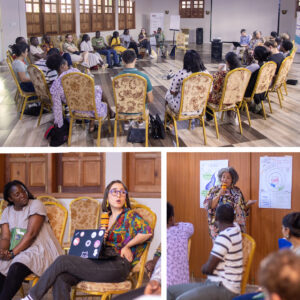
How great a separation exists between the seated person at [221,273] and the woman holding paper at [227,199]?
0.12 m

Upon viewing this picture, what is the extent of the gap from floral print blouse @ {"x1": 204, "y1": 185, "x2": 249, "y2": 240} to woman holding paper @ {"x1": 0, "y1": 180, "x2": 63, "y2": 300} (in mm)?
1089

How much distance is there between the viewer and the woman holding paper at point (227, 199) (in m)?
2.65

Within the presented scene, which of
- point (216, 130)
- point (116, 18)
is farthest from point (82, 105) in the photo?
point (116, 18)

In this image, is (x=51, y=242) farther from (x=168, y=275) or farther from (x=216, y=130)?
(x=216, y=130)

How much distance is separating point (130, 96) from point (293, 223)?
2324 millimetres

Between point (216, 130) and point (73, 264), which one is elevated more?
point (216, 130)

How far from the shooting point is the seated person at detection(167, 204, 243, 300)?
2490mm

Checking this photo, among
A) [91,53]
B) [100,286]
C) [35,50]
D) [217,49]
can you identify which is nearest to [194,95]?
[100,286]

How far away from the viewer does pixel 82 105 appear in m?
4.42

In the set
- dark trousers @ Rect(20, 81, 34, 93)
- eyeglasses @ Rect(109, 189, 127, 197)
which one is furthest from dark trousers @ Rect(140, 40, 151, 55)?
eyeglasses @ Rect(109, 189, 127, 197)

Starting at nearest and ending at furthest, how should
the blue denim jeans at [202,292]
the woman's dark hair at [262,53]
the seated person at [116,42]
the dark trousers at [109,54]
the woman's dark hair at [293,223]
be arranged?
1. the woman's dark hair at [293,223]
2. the blue denim jeans at [202,292]
3. the woman's dark hair at [262,53]
4. the dark trousers at [109,54]
5. the seated person at [116,42]

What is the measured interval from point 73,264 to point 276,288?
4.42 feet

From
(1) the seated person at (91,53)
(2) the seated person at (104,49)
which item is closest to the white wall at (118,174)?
(1) the seated person at (91,53)

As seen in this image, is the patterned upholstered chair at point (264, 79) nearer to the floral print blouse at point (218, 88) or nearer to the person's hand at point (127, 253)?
the floral print blouse at point (218, 88)
